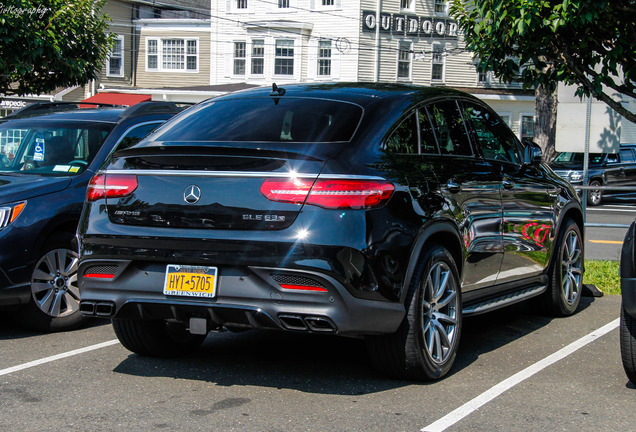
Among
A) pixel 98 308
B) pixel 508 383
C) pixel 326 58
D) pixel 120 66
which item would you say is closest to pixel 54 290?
pixel 98 308

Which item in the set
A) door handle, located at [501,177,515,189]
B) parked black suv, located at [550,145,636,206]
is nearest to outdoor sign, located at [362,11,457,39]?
parked black suv, located at [550,145,636,206]

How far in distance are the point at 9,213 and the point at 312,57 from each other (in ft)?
113

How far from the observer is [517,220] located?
6504 mm

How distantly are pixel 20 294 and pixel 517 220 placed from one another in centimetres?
372

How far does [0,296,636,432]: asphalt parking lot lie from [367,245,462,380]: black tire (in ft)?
0.44

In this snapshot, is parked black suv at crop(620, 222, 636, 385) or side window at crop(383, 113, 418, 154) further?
side window at crop(383, 113, 418, 154)

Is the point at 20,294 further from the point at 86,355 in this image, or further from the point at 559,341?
the point at 559,341

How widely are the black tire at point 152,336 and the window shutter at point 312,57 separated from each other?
1368 inches

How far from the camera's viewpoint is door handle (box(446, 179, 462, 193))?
5.49m

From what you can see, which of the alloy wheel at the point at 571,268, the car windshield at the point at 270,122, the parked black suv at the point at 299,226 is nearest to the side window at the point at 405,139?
the parked black suv at the point at 299,226

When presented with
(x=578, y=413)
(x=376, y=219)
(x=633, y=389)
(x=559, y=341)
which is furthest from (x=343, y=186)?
(x=559, y=341)

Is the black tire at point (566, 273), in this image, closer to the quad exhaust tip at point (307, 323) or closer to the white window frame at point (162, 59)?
the quad exhaust tip at point (307, 323)

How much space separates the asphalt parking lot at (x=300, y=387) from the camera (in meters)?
4.44

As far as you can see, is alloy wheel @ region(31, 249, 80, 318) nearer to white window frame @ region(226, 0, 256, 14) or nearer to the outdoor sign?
the outdoor sign
